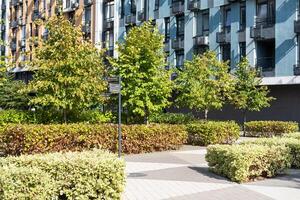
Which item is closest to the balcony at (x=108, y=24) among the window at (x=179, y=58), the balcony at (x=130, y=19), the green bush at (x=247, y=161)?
the balcony at (x=130, y=19)

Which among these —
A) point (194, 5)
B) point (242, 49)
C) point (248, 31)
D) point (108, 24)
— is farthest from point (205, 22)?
point (108, 24)

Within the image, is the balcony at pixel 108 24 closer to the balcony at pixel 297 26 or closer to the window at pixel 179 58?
the window at pixel 179 58

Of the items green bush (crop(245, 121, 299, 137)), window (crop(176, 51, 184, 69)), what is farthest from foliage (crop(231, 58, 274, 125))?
window (crop(176, 51, 184, 69))

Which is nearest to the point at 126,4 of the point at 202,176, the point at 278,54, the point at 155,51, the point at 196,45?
the point at 196,45

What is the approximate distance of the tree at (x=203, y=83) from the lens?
80.7 ft

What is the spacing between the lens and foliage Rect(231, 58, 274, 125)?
30.5 meters

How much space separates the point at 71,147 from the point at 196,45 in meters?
25.8

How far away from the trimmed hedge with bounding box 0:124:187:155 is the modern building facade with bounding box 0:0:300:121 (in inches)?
342

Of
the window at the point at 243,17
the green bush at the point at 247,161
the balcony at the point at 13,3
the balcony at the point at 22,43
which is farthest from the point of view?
the balcony at the point at 13,3

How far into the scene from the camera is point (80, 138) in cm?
1563

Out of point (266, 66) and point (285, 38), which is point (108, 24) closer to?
point (266, 66)

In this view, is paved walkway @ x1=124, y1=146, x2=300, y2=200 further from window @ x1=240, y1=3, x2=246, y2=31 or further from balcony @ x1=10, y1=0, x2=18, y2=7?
balcony @ x1=10, y1=0, x2=18, y2=7

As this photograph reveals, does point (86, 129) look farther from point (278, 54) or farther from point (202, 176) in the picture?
point (278, 54)

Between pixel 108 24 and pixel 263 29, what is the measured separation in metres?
19.6
